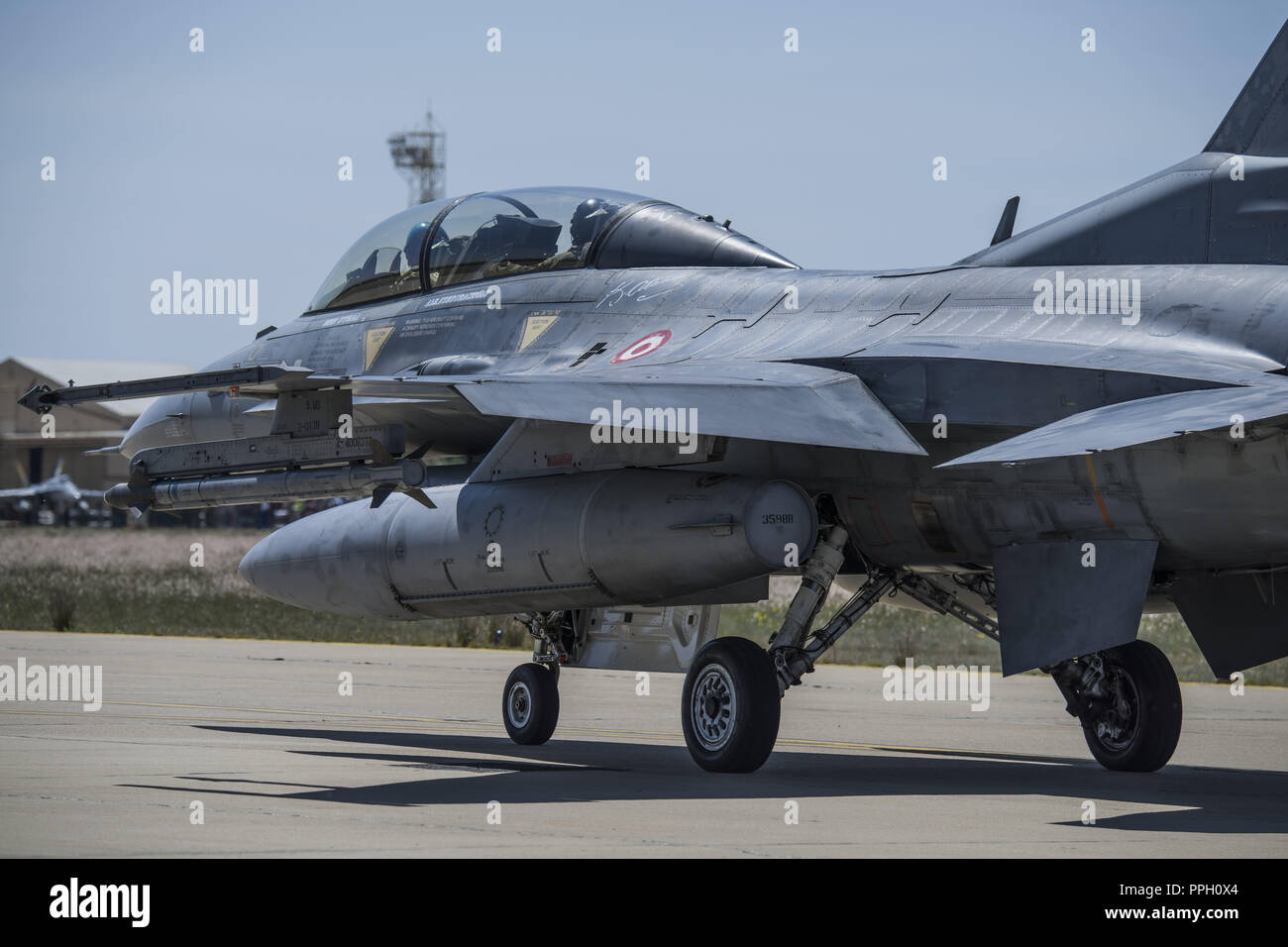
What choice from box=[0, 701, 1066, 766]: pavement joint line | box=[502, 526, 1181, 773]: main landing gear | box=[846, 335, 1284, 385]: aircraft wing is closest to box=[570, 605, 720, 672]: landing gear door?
box=[0, 701, 1066, 766]: pavement joint line

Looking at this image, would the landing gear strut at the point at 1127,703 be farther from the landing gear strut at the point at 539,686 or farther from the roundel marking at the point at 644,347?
the landing gear strut at the point at 539,686

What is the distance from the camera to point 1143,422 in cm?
893

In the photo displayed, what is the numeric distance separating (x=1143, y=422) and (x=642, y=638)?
570cm

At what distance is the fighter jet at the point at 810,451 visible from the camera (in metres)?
9.92

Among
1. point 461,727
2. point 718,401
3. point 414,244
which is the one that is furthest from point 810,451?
point 461,727

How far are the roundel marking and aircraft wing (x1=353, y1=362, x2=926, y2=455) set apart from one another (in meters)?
1.48

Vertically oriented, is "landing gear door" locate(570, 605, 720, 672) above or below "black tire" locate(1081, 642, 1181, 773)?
above

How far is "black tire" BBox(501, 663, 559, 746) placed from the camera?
13.8 m

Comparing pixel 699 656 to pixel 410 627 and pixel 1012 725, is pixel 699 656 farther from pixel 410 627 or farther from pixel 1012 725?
pixel 410 627

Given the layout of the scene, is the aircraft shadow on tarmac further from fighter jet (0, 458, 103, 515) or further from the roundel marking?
fighter jet (0, 458, 103, 515)

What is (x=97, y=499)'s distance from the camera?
7462 cm

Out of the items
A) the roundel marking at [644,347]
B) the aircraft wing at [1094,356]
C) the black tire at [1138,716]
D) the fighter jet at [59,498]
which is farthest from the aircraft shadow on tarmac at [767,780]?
the fighter jet at [59,498]

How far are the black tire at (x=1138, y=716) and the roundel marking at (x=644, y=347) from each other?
4017 millimetres
